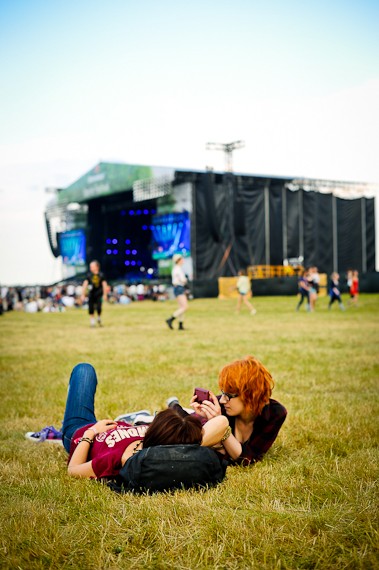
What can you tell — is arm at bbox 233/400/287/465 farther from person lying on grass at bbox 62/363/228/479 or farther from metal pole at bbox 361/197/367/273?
metal pole at bbox 361/197/367/273

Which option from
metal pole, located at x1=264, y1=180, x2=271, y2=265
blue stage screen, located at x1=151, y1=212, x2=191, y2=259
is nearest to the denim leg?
blue stage screen, located at x1=151, y1=212, x2=191, y2=259

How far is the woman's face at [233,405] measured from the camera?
4008 mm

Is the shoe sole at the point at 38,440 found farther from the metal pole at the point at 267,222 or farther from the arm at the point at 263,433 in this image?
the metal pole at the point at 267,222

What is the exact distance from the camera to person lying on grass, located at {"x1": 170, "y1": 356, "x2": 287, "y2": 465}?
3.95m

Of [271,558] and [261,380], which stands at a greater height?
[261,380]

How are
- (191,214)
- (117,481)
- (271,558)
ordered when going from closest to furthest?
(271,558) → (117,481) → (191,214)

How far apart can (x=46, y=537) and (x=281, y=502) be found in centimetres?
126

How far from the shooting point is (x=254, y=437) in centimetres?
426

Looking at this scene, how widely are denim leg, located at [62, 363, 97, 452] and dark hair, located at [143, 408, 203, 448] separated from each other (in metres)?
0.92

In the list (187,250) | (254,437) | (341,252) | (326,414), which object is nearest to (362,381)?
(326,414)

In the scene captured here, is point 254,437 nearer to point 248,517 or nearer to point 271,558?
point 248,517

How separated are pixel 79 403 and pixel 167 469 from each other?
1161mm

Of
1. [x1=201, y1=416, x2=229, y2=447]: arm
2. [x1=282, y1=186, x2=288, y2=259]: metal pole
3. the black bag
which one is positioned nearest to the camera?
the black bag

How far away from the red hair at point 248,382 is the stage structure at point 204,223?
3182 centimetres
